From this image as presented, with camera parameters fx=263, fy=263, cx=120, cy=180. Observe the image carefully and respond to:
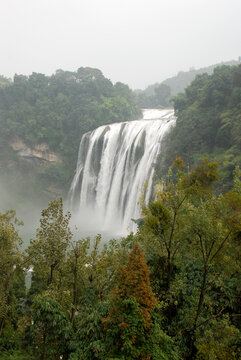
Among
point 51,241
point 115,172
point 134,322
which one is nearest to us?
point 134,322

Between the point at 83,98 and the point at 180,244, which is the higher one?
the point at 83,98

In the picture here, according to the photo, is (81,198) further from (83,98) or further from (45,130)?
(83,98)

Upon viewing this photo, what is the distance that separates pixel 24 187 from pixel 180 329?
126 feet

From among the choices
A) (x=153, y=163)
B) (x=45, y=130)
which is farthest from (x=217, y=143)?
(x=45, y=130)

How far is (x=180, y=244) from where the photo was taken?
732 centimetres

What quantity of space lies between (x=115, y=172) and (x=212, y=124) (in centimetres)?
1177

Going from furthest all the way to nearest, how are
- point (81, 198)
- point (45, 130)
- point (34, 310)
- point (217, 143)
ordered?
point (45, 130), point (81, 198), point (217, 143), point (34, 310)

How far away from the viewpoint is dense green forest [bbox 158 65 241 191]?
20688mm

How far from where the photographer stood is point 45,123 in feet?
135

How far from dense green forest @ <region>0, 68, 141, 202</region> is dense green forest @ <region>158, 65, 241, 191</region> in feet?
65.6

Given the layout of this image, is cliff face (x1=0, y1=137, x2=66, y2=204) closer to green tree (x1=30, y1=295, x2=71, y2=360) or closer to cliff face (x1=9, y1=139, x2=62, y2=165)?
cliff face (x1=9, y1=139, x2=62, y2=165)

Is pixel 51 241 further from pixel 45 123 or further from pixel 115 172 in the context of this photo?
pixel 45 123

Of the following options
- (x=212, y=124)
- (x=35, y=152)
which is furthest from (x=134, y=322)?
(x=35, y=152)

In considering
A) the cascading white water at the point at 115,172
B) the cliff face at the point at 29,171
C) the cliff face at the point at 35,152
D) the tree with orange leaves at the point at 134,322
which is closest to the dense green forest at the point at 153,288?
the tree with orange leaves at the point at 134,322
